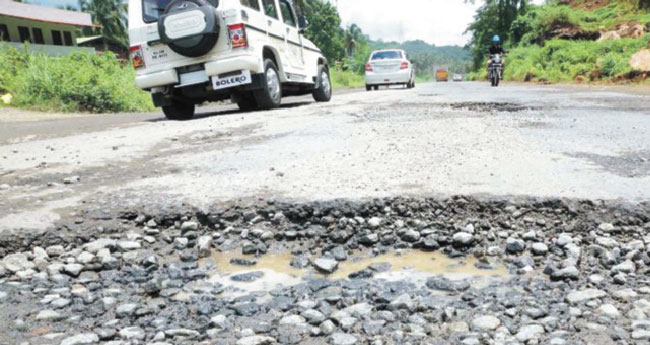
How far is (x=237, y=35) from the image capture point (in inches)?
256

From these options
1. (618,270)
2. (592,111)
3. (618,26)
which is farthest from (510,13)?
(618,270)

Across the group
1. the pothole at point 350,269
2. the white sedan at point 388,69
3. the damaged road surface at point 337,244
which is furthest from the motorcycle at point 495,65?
the pothole at point 350,269

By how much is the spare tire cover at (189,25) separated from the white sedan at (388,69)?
9.77 meters

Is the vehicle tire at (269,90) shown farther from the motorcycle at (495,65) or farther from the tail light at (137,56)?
the motorcycle at (495,65)

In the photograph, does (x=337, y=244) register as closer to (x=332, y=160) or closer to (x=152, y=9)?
(x=332, y=160)

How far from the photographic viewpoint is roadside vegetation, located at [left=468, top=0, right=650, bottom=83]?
1433 centimetres

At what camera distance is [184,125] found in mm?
6188

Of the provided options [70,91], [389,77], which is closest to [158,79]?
[70,91]

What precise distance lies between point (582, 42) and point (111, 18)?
127ft

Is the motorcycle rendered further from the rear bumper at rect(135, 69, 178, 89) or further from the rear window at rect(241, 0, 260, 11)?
the rear bumper at rect(135, 69, 178, 89)

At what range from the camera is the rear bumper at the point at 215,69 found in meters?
6.52

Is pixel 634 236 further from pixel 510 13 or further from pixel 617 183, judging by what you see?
pixel 510 13

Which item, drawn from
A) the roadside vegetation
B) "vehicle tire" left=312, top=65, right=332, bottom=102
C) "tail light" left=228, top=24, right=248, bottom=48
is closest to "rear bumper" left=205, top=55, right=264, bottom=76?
"tail light" left=228, top=24, right=248, bottom=48

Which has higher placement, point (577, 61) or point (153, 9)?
A: point (153, 9)
